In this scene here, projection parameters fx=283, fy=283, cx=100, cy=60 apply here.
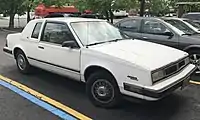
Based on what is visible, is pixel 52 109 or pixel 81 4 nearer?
pixel 52 109

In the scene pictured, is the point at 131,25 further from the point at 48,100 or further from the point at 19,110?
the point at 19,110

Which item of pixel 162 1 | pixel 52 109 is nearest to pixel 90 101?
pixel 52 109

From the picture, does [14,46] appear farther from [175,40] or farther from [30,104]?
[175,40]

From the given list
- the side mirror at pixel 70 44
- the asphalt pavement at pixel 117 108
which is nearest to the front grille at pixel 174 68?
the asphalt pavement at pixel 117 108

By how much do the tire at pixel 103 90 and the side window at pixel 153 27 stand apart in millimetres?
3443

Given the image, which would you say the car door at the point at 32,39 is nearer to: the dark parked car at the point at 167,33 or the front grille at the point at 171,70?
the front grille at the point at 171,70

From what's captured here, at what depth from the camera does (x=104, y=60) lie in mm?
4664

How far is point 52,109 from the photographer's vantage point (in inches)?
184

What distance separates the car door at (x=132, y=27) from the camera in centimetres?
823

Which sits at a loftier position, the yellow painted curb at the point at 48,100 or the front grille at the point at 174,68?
the front grille at the point at 174,68

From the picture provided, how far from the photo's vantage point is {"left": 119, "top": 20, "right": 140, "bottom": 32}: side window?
8347 millimetres

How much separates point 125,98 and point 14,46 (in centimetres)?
371

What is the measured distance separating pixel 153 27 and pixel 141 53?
3.35 m

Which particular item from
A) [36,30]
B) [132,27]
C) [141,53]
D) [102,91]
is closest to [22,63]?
[36,30]
